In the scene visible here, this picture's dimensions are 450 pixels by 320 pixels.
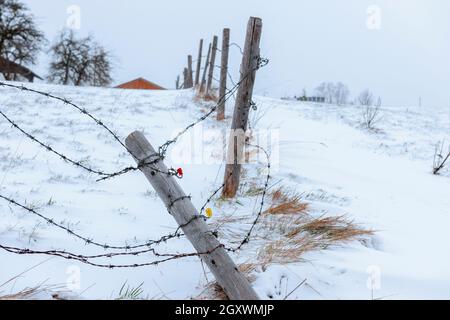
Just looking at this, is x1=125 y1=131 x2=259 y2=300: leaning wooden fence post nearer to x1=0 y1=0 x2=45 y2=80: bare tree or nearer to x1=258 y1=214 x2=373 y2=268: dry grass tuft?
x1=258 y1=214 x2=373 y2=268: dry grass tuft

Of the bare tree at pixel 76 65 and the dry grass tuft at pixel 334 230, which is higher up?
the bare tree at pixel 76 65

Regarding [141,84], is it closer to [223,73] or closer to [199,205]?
[223,73]

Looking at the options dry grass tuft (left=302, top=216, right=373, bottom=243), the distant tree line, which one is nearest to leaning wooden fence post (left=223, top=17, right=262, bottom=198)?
dry grass tuft (left=302, top=216, right=373, bottom=243)

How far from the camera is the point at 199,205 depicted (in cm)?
395

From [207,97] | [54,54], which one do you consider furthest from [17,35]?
[207,97]

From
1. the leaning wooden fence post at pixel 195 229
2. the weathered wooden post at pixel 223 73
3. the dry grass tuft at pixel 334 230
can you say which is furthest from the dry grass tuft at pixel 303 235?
the weathered wooden post at pixel 223 73

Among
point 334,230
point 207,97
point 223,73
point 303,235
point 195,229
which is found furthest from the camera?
point 207,97

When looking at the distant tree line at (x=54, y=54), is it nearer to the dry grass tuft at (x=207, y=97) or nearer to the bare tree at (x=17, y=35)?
the bare tree at (x=17, y=35)

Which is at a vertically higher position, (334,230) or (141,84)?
(141,84)

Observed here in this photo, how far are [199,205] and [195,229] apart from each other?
1.91 meters

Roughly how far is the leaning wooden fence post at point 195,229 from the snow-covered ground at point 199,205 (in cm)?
41

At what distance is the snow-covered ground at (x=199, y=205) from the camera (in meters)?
2.39

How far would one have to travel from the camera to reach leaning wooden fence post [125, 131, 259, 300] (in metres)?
1.92
